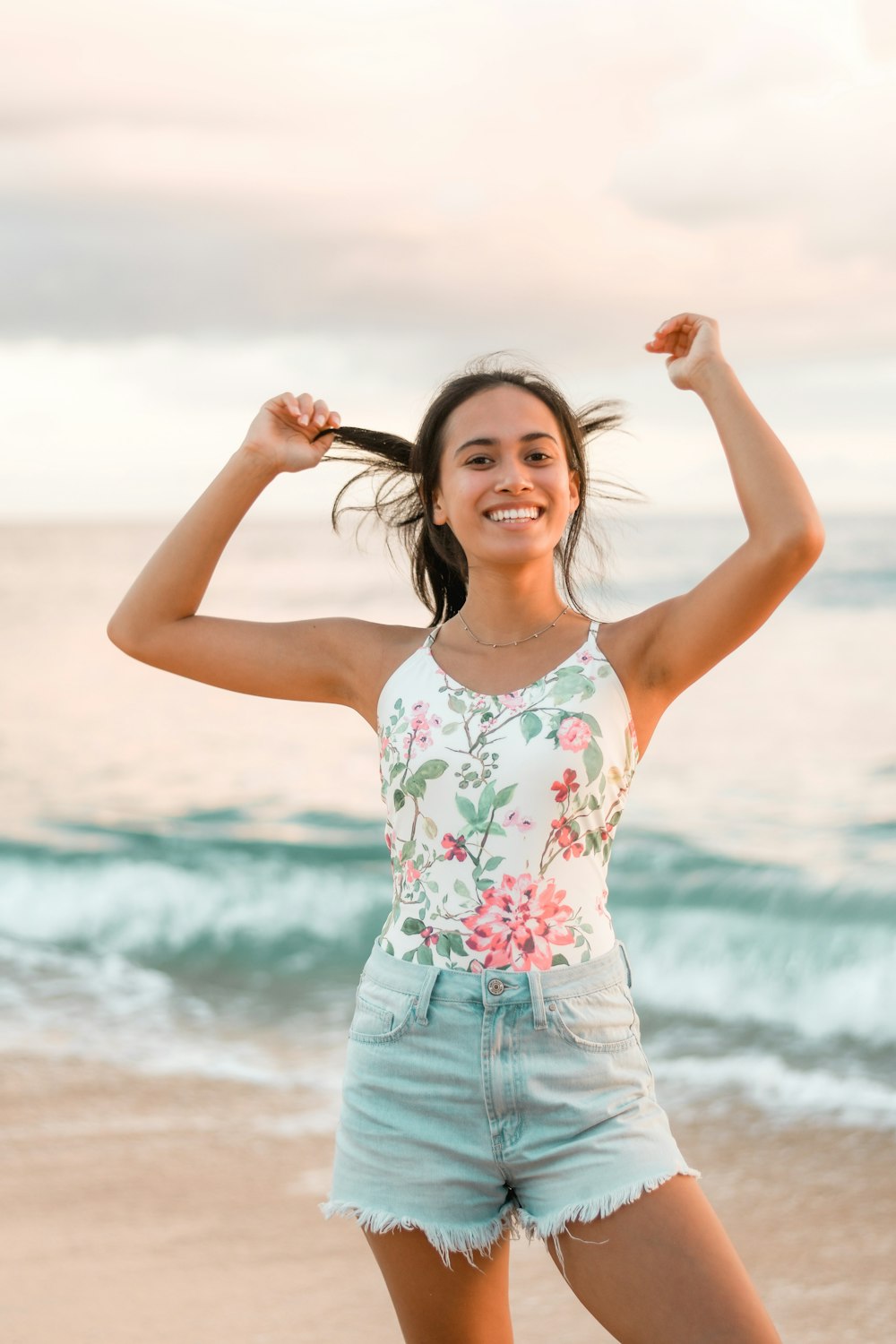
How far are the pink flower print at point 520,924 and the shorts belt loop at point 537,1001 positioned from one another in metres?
0.03

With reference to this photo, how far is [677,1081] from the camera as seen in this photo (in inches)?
236

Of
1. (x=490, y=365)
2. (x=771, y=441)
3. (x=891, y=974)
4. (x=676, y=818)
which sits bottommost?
(x=891, y=974)

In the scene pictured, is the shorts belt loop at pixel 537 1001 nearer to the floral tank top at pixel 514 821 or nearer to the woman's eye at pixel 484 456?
the floral tank top at pixel 514 821

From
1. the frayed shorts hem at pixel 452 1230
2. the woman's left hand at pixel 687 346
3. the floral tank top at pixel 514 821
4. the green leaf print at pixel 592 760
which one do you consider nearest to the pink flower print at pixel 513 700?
the floral tank top at pixel 514 821

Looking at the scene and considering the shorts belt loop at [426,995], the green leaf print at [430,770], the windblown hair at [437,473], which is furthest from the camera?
the windblown hair at [437,473]

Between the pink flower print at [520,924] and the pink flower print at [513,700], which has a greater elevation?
the pink flower print at [513,700]

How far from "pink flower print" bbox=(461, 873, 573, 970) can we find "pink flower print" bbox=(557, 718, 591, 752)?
0.75 ft

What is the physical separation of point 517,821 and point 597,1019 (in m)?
0.35

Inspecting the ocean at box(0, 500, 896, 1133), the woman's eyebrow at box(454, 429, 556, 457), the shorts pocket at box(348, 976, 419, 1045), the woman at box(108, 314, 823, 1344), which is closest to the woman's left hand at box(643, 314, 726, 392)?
the woman at box(108, 314, 823, 1344)

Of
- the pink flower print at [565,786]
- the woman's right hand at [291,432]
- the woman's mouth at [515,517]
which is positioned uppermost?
the woman's right hand at [291,432]

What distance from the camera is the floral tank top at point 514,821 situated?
8.11ft

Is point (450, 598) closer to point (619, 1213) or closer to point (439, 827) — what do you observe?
point (439, 827)

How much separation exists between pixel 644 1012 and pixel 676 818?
3846 millimetres

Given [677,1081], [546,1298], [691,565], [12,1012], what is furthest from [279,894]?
[691,565]
